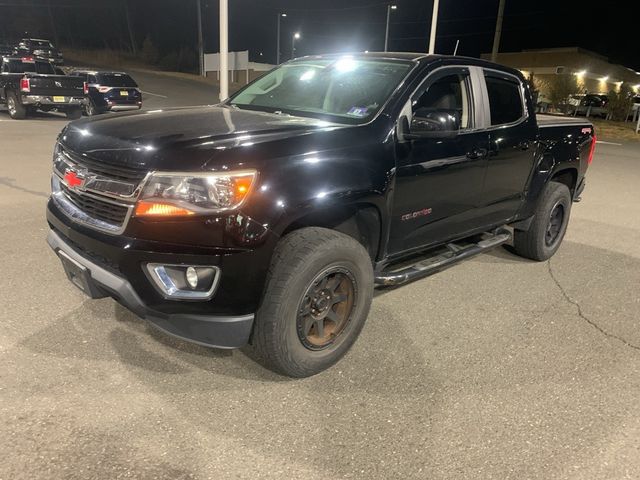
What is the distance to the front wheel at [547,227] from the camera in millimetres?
5043

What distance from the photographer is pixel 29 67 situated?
16094 mm

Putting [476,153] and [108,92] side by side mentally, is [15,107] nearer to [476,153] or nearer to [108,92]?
[108,92]

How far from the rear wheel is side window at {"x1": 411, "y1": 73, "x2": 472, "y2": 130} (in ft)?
47.3

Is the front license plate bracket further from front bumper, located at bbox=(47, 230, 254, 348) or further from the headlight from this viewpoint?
the headlight

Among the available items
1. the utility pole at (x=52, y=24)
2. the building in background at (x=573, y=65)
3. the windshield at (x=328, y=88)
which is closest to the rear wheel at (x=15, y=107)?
the windshield at (x=328, y=88)

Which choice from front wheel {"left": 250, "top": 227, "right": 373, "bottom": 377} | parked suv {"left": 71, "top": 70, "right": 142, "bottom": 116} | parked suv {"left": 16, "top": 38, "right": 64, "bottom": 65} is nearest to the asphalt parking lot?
front wheel {"left": 250, "top": 227, "right": 373, "bottom": 377}

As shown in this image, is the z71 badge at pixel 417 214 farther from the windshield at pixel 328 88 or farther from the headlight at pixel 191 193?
the headlight at pixel 191 193

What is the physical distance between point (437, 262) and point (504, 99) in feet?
5.30

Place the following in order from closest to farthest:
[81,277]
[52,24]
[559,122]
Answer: [81,277] < [559,122] < [52,24]

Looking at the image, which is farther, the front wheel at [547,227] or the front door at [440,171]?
the front wheel at [547,227]

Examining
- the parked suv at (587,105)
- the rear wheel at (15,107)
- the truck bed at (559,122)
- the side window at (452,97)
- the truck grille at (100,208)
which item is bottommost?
the parked suv at (587,105)

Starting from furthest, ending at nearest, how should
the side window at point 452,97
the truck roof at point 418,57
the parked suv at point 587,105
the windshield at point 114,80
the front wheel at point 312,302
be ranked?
the parked suv at point 587,105
the windshield at point 114,80
the side window at point 452,97
the truck roof at point 418,57
the front wheel at point 312,302

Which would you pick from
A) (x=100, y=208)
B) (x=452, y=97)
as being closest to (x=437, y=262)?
(x=452, y=97)

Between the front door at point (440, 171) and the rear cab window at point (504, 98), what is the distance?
294 mm
